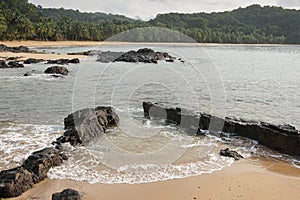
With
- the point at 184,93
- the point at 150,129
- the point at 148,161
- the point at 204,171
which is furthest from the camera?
the point at 184,93

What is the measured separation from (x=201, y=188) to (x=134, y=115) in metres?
10.2

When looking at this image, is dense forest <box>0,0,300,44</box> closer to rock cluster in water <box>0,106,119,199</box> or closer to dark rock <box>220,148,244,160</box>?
rock cluster in water <box>0,106,119,199</box>

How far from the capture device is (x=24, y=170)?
10.3 meters

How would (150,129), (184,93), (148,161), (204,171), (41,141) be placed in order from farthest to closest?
1. (184,93)
2. (150,129)
3. (41,141)
4. (148,161)
5. (204,171)

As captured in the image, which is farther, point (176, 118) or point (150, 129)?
point (176, 118)

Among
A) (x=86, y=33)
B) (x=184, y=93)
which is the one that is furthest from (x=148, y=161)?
(x=86, y=33)

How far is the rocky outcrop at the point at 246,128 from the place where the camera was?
1427cm

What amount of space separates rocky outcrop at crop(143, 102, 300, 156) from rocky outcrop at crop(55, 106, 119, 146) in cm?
310

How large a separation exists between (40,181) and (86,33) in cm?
10583

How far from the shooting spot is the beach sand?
9.83 metres

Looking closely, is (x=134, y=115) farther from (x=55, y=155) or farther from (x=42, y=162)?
(x=42, y=162)

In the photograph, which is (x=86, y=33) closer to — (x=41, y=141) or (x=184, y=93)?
(x=184, y=93)

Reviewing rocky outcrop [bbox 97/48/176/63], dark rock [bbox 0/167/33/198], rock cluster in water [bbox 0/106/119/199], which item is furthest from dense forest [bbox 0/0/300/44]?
dark rock [bbox 0/167/33/198]

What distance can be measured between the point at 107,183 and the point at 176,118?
8453 mm
